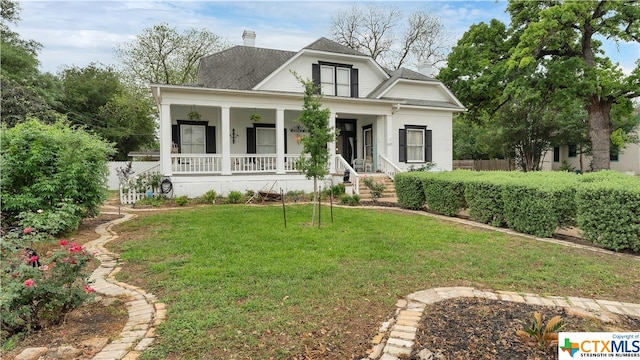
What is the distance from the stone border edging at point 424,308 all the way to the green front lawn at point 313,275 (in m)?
0.12

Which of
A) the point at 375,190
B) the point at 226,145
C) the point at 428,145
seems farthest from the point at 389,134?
the point at 226,145

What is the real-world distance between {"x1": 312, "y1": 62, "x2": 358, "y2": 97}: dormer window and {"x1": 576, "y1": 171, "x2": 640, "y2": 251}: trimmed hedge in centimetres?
1138

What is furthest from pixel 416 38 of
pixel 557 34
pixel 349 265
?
pixel 349 265

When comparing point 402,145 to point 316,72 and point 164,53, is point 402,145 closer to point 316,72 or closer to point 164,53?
point 316,72

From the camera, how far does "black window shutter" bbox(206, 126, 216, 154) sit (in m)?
14.7

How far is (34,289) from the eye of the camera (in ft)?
9.70

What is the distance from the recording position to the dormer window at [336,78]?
15.6 metres

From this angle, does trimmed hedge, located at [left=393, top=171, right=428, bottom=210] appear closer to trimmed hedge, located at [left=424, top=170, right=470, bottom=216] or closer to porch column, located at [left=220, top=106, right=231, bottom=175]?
trimmed hedge, located at [left=424, top=170, right=470, bottom=216]

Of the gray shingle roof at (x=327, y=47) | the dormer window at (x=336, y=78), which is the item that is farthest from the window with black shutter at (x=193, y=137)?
the gray shingle roof at (x=327, y=47)

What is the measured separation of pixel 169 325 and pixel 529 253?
5.12 metres

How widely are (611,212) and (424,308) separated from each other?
421 centimetres

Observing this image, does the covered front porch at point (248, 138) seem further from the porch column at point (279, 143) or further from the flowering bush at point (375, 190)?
the flowering bush at point (375, 190)

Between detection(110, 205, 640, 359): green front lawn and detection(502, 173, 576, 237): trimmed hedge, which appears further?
detection(502, 173, 576, 237): trimmed hedge

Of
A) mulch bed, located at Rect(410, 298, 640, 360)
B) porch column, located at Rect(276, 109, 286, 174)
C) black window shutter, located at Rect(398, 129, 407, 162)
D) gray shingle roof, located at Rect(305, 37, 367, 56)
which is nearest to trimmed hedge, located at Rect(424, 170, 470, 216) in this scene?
mulch bed, located at Rect(410, 298, 640, 360)
